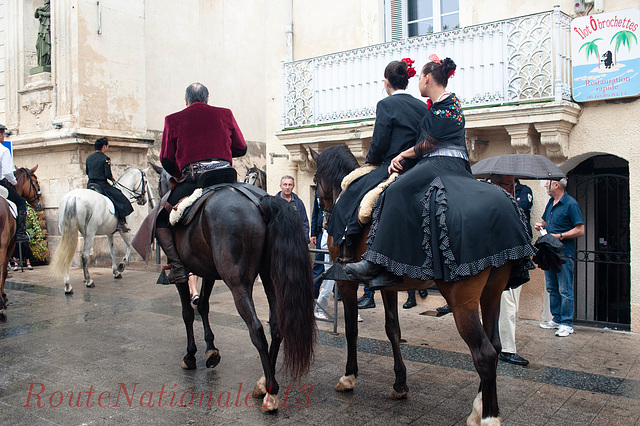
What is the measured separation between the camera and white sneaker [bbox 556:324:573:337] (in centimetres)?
728

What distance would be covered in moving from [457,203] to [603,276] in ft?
21.7

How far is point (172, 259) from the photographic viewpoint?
551cm

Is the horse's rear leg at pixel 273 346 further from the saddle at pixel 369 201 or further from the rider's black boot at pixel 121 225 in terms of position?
the rider's black boot at pixel 121 225

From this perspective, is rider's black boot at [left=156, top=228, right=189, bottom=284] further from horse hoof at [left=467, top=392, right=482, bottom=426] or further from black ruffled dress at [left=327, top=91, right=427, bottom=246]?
horse hoof at [left=467, top=392, right=482, bottom=426]

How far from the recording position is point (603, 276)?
9211mm

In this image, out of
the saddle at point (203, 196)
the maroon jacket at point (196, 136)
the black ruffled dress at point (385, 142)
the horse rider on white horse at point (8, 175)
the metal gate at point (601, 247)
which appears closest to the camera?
the black ruffled dress at point (385, 142)

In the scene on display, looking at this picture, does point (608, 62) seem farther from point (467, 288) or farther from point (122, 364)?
point (122, 364)

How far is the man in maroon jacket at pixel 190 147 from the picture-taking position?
5.39 metres

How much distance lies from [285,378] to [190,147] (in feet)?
7.78

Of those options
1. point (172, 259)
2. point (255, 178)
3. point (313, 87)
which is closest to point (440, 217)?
point (172, 259)

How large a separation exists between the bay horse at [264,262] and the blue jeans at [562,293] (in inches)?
166

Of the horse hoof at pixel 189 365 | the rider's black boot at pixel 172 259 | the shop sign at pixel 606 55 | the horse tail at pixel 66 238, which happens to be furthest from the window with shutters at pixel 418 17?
the horse hoof at pixel 189 365

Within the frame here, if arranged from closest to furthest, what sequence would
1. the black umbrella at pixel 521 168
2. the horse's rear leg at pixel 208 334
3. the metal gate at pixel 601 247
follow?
the horse's rear leg at pixel 208 334 < the black umbrella at pixel 521 168 < the metal gate at pixel 601 247

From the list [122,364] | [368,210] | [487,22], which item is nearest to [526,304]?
[487,22]
